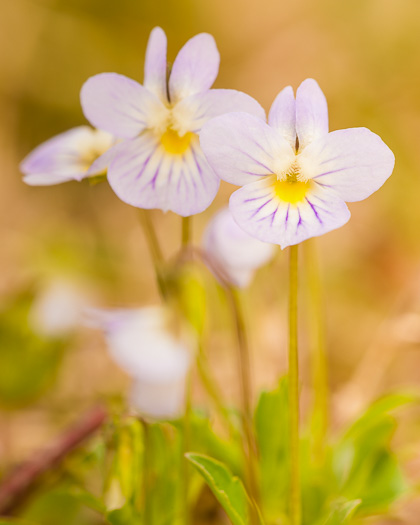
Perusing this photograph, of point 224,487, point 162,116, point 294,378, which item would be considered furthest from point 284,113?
point 224,487

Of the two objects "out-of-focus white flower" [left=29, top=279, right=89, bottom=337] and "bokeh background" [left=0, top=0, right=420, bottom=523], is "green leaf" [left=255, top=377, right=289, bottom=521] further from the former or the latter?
"out-of-focus white flower" [left=29, top=279, right=89, bottom=337]

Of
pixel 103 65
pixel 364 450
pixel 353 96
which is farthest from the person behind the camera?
pixel 103 65

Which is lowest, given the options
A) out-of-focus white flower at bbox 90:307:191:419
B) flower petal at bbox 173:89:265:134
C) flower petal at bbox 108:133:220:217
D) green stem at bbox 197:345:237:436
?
green stem at bbox 197:345:237:436

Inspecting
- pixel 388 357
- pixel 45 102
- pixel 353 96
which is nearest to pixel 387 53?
pixel 353 96

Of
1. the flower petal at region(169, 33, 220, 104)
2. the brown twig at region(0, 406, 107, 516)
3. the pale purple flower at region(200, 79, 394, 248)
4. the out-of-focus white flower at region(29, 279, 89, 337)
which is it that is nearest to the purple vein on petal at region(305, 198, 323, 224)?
the pale purple flower at region(200, 79, 394, 248)

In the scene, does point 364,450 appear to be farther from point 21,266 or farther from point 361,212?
point 361,212

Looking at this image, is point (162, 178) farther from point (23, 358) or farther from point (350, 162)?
point (23, 358)
